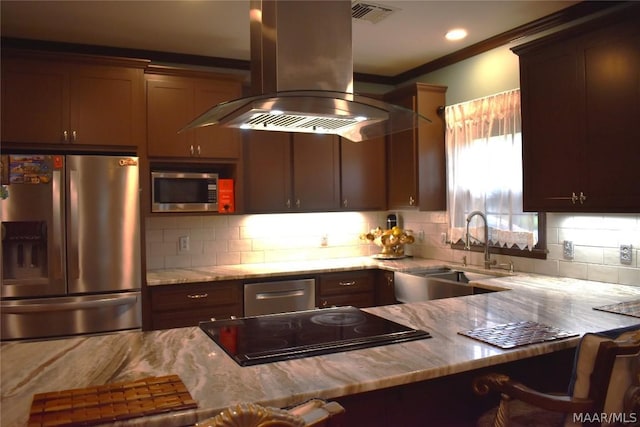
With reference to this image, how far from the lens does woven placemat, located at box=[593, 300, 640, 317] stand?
2188mm

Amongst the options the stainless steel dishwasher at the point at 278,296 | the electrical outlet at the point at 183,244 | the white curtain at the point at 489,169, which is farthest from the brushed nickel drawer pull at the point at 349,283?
the electrical outlet at the point at 183,244

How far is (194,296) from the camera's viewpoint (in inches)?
138

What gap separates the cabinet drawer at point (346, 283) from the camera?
3.88 meters

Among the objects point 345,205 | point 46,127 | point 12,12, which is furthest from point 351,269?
point 12,12

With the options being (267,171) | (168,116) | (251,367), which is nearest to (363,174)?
(267,171)

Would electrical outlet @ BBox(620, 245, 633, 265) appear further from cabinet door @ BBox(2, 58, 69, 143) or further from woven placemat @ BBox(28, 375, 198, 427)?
cabinet door @ BBox(2, 58, 69, 143)

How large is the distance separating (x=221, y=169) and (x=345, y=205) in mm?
1112

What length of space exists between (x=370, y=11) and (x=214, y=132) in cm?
147

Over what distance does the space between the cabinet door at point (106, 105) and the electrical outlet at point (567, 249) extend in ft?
9.76

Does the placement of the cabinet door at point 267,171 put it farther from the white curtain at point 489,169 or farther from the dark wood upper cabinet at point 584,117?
the dark wood upper cabinet at point 584,117

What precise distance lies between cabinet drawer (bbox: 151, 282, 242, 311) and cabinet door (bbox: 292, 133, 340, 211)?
0.94 meters

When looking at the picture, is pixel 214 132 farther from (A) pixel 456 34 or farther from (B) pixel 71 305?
(A) pixel 456 34

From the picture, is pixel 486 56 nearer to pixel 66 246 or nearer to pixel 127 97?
pixel 127 97

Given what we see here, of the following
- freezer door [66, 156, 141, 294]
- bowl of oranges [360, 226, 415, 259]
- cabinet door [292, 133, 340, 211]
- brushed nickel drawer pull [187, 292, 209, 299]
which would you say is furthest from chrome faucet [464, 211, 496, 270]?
freezer door [66, 156, 141, 294]
